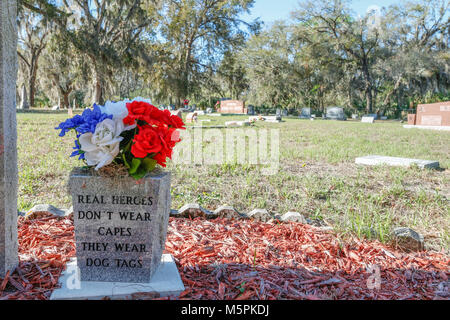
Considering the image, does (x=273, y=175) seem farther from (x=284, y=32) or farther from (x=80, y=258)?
(x=284, y=32)

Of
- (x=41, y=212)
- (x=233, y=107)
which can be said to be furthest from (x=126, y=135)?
(x=233, y=107)

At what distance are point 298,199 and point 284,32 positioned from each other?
3412 cm

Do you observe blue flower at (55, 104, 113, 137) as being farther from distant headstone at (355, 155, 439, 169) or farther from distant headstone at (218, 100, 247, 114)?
distant headstone at (218, 100, 247, 114)

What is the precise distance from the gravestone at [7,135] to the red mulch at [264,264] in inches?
6.7

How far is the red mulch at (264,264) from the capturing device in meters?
1.89

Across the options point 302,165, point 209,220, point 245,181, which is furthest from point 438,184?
point 209,220

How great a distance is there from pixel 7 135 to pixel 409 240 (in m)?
2.72

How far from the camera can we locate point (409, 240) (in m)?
2.57

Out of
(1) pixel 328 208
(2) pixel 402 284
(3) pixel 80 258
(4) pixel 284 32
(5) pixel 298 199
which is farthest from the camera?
(4) pixel 284 32

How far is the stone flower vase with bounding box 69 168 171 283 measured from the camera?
181cm

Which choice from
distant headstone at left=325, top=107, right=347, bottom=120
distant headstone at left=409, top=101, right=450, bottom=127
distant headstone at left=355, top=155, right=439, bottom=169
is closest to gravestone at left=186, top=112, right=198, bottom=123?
distant headstone at left=355, top=155, right=439, bottom=169

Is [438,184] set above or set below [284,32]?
below
